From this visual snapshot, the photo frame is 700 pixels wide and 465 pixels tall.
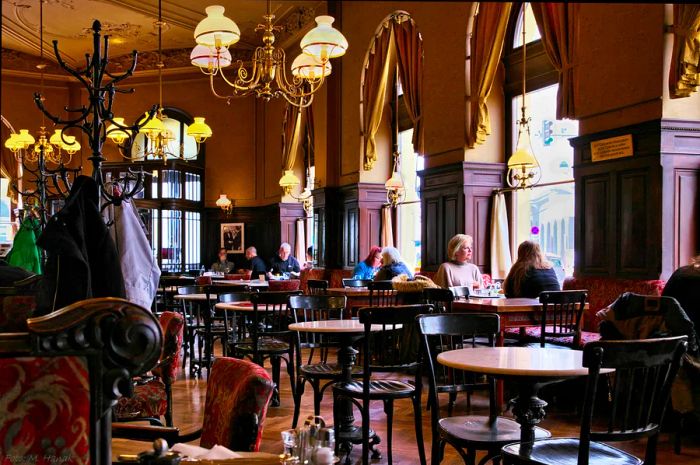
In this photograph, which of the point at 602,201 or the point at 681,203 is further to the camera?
the point at 602,201

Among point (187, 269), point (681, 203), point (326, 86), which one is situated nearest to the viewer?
point (681, 203)

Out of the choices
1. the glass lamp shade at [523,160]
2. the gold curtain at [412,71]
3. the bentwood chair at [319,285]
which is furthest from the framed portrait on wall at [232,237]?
the glass lamp shade at [523,160]

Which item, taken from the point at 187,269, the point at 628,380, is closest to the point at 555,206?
the point at 628,380

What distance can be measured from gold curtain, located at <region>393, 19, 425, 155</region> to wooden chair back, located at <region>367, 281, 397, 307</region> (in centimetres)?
241

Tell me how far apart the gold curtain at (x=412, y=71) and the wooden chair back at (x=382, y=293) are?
7.92 ft

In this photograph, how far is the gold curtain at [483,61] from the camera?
7.51 m

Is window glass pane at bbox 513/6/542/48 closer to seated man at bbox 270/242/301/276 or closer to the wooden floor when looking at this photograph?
the wooden floor

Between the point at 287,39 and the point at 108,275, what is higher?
the point at 287,39

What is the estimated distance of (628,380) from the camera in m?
2.28

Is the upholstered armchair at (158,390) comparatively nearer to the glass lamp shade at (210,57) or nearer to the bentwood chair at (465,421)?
the bentwood chair at (465,421)

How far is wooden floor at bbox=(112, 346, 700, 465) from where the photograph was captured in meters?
3.96

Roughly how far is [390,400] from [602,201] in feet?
11.3

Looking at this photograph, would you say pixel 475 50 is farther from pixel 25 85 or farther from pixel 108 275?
pixel 25 85

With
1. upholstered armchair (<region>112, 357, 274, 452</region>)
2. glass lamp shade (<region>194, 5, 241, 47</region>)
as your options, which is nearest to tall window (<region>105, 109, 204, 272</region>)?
glass lamp shade (<region>194, 5, 241, 47</region>)
